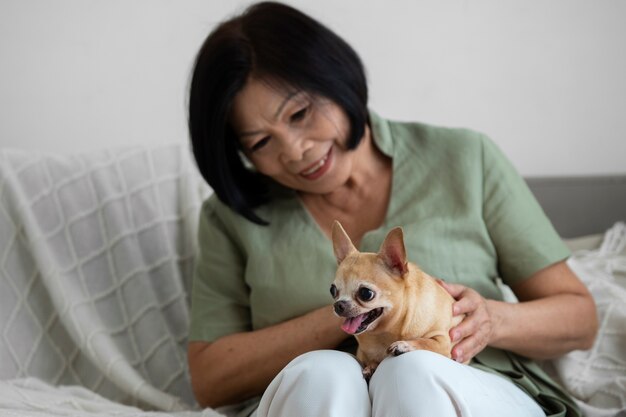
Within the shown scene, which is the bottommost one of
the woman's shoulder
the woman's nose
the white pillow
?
the white pillow

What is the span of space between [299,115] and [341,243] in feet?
1.23

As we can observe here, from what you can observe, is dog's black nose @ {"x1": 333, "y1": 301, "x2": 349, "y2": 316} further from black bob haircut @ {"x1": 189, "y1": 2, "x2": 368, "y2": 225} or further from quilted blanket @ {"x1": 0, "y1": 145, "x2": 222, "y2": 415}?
quilted blanket @ {"x1": 0, "y1": 145, "x2": 222, "y2": 415}

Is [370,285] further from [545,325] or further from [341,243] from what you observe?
[545,325]

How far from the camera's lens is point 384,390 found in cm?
87

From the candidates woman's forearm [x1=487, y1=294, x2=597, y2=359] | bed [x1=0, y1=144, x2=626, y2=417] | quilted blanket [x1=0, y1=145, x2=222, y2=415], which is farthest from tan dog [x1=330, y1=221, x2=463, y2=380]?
quilted blanket [x1=0, y1=145, x2=222, y2=415]

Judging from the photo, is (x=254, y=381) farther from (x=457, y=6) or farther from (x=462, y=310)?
(x=457, y=6)

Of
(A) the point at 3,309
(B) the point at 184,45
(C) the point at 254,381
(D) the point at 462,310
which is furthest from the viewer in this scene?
(B) the point at 184,45

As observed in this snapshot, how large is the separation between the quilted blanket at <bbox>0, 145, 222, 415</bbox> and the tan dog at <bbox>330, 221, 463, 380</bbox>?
66 centimetres

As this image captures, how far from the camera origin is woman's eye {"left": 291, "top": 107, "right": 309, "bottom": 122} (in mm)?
1212

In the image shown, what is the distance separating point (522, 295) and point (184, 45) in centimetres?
106

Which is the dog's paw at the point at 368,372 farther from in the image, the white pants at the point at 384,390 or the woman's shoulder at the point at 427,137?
the woman's shoulder at the point at 427,137

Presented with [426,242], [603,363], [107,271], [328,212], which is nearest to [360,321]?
[426,242]

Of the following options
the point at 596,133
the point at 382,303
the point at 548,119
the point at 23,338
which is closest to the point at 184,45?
the point at 23,338

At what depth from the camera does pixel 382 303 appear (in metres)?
0.85
